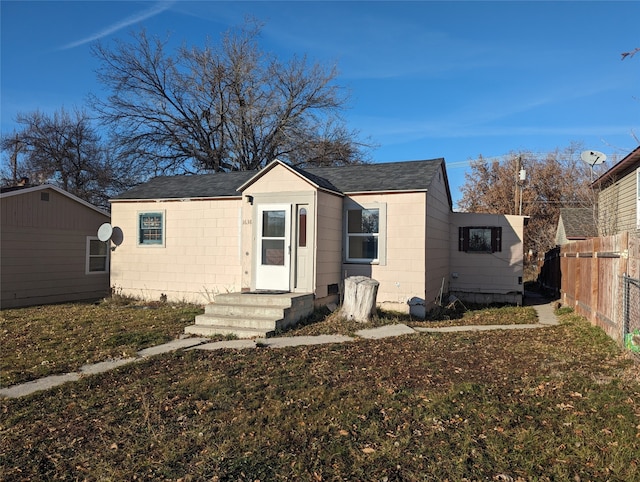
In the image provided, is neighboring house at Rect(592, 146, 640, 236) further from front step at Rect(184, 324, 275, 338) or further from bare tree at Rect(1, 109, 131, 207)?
bare tree at Rect(1, 109, 131, 207)

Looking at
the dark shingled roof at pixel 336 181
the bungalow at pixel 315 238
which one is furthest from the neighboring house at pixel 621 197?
the dark shingled roof at pixel 336 181

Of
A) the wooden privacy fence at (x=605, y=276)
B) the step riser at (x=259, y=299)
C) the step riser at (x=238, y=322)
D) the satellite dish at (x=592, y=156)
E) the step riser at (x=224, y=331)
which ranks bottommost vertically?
the step riser at (x=224, y=331)

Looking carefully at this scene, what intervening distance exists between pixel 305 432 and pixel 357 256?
299 inches

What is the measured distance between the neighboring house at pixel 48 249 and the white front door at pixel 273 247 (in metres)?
7.53

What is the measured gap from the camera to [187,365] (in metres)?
6.32

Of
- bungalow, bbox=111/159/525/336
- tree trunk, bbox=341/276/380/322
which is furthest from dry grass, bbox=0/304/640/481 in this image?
bungalow, bbox=111/159/525/336

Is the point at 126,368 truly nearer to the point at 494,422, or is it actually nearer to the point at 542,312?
the point at 494,422

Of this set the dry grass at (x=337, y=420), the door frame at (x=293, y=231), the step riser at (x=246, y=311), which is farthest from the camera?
the door frame at (x=293, y=231)

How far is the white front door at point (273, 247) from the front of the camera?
409 inches

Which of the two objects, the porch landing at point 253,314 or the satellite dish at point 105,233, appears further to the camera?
the satellite dish at point 105,233

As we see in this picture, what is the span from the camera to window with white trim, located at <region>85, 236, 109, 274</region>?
1516cm

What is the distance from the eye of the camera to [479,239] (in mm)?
14875

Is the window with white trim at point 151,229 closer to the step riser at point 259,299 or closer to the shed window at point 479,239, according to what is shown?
the step riser at point 259,299

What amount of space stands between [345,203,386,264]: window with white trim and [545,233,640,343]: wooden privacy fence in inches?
175
